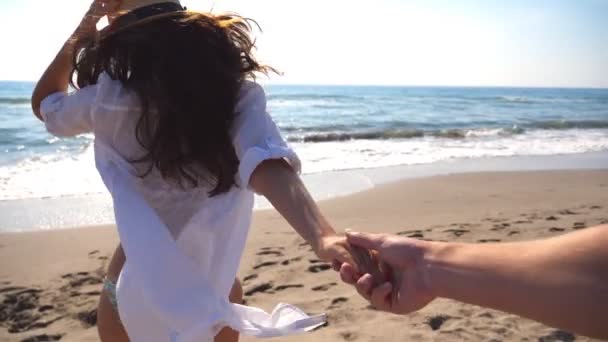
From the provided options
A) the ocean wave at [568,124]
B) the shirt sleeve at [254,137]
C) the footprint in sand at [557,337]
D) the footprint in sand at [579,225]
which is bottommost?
the ocean wave at [568,124]

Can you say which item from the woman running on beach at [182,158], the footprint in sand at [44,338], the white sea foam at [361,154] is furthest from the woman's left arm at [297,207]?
the white sea foam at [361,154]

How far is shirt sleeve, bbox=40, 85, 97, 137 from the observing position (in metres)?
1.68

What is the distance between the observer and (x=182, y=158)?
63.2 inches

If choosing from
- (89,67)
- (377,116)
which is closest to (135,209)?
(89,67)

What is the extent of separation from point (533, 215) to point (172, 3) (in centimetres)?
535

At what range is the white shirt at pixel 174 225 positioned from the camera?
1460 mm

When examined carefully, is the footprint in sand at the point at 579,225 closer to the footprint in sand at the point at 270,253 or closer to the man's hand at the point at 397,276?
the footprint in sand at the point at 270,253

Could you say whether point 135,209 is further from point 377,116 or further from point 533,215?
point 377,116

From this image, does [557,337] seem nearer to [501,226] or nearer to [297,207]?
[297,207]

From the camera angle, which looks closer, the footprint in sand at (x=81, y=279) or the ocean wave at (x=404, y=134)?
the footprint in sand at (x=81, y=279)

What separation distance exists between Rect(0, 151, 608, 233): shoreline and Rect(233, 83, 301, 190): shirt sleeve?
4543mm

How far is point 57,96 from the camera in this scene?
1.79m

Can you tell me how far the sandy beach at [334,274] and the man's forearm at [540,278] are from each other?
6.49ft

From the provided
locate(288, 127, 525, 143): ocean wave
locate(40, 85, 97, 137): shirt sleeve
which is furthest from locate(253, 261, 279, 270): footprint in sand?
locate(288, 127, 525, 143): ocean wave
